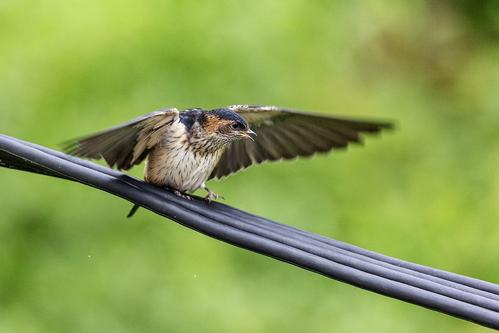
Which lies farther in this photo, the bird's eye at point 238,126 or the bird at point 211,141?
the bird's eye at point 238,126

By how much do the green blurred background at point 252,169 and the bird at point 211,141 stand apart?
4.16 ft

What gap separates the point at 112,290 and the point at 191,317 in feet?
1.40

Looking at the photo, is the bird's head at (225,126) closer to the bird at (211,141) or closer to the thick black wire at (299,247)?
the bird at (211,141)

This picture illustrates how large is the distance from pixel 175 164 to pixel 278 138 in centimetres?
62

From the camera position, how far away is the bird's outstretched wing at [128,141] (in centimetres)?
323

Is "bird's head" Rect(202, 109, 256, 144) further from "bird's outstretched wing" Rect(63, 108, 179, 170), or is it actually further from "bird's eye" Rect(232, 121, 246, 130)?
"bird's outstretched wing" Rect(63, 108, 179, 170)

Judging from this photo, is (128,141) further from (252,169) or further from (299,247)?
(252,169)

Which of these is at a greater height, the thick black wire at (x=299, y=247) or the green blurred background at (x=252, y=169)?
the thick black wire at (x=299, y=247)

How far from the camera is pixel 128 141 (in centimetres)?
360

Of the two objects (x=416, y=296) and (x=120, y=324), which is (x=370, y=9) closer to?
(x=120, y=324)

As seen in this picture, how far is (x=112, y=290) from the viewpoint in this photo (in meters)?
5.32

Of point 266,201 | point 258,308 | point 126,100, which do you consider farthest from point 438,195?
point 126,100

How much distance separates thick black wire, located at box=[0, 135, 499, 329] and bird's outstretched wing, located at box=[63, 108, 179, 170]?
26 cm

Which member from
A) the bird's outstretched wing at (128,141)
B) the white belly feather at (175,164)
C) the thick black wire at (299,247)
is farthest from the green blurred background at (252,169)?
the thick black wire at (299,247)
